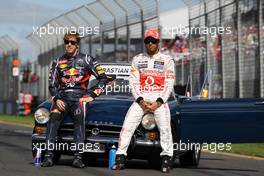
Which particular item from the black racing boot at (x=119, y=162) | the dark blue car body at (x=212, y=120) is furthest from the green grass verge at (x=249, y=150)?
the black racing boot at (x=119, y=162)

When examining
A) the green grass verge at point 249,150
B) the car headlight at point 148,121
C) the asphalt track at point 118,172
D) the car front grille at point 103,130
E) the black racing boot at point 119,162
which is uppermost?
the car headlight at point 148,121

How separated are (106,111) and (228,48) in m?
10.2

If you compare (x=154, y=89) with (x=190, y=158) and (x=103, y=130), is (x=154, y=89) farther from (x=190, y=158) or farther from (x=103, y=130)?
(x=190, y=158)

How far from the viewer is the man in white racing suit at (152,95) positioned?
32.2ft

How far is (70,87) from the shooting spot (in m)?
10.3

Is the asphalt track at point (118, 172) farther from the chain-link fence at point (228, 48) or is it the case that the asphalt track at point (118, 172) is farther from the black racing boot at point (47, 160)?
the chain-link fence at point (228, 48)

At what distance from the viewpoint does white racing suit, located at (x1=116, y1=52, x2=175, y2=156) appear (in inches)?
387

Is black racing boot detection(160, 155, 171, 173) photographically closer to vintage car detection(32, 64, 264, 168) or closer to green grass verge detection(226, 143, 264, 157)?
vintage car detection(32, 64, 264, 168)

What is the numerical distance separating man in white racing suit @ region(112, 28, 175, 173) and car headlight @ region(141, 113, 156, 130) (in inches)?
5.6

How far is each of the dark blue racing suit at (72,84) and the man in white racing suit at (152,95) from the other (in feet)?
2.10

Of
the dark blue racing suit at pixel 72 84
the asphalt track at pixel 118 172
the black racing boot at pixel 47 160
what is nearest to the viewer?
the asphalt track at pixel 118 172

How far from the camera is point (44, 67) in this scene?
1473 inches

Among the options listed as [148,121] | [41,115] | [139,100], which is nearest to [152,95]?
[139,100]

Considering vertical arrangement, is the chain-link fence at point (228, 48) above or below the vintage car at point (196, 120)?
above
